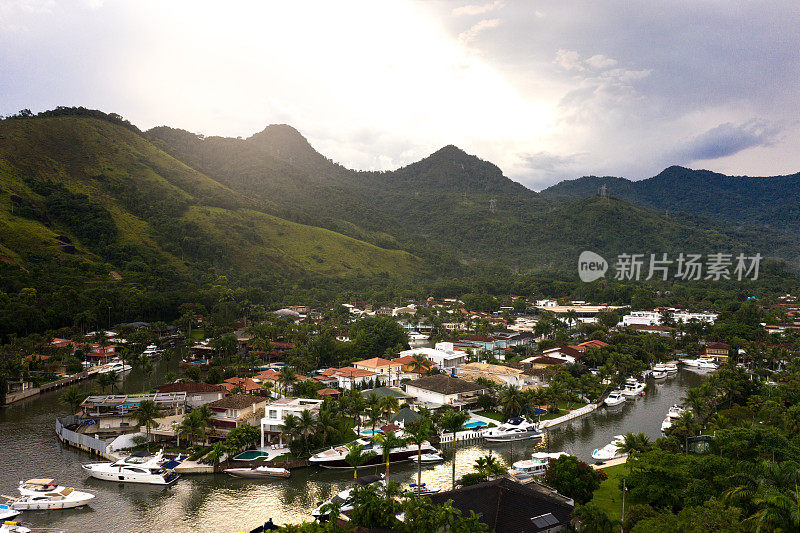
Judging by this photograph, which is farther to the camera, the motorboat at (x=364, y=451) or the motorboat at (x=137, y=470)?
the motorboat at (x=364, y=451)

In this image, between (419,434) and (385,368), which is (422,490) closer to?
(419,434)

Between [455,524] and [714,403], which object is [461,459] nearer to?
[455,524]

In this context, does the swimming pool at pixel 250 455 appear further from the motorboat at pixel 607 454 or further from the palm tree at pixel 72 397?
the motorboat at pixel 607 454

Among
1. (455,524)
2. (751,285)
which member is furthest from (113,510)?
(751,285)

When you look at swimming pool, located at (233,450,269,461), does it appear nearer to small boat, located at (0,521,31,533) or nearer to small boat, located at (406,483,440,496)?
small boat, located at (406,483,440,496)

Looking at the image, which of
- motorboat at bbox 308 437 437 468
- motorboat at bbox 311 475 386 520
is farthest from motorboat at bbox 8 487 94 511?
motorboat at bbox 311 475 386 520

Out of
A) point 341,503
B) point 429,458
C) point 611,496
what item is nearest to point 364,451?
point 429,458

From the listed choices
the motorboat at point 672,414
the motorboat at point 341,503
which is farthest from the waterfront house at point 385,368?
the motorboat at point 341,503
